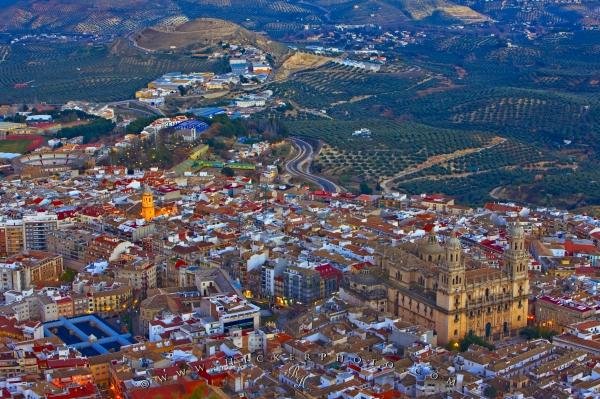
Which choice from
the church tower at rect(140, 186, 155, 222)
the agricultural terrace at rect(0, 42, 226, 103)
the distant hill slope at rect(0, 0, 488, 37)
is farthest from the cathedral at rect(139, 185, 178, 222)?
the distant hill slope at rect(0, 0, 488, 37)

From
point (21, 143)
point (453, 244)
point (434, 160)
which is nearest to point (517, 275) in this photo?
point (453, 244)

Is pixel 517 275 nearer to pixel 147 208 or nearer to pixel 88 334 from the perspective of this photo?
pixel 88 334

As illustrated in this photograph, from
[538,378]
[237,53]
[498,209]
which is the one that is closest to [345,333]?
[538,378]

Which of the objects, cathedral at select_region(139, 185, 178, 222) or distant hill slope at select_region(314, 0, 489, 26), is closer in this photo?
cathedral at select_region(139, 185, 178, 222)

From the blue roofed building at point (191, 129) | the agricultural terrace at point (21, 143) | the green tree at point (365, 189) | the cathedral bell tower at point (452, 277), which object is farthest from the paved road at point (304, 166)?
the cathedral bell tower at point (452, 277)

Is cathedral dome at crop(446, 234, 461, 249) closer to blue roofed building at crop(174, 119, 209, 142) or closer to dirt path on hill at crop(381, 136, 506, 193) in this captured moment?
dirt path on hill at crop(381, 136, 506, 193)

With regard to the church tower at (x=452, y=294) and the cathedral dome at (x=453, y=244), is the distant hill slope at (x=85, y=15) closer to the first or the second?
the cathedral dome at (x=453, y=244)

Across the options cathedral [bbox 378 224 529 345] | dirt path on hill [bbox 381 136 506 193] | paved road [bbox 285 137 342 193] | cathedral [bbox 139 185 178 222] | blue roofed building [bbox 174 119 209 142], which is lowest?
dirt path on hill [bbox 381 136 506 193]
